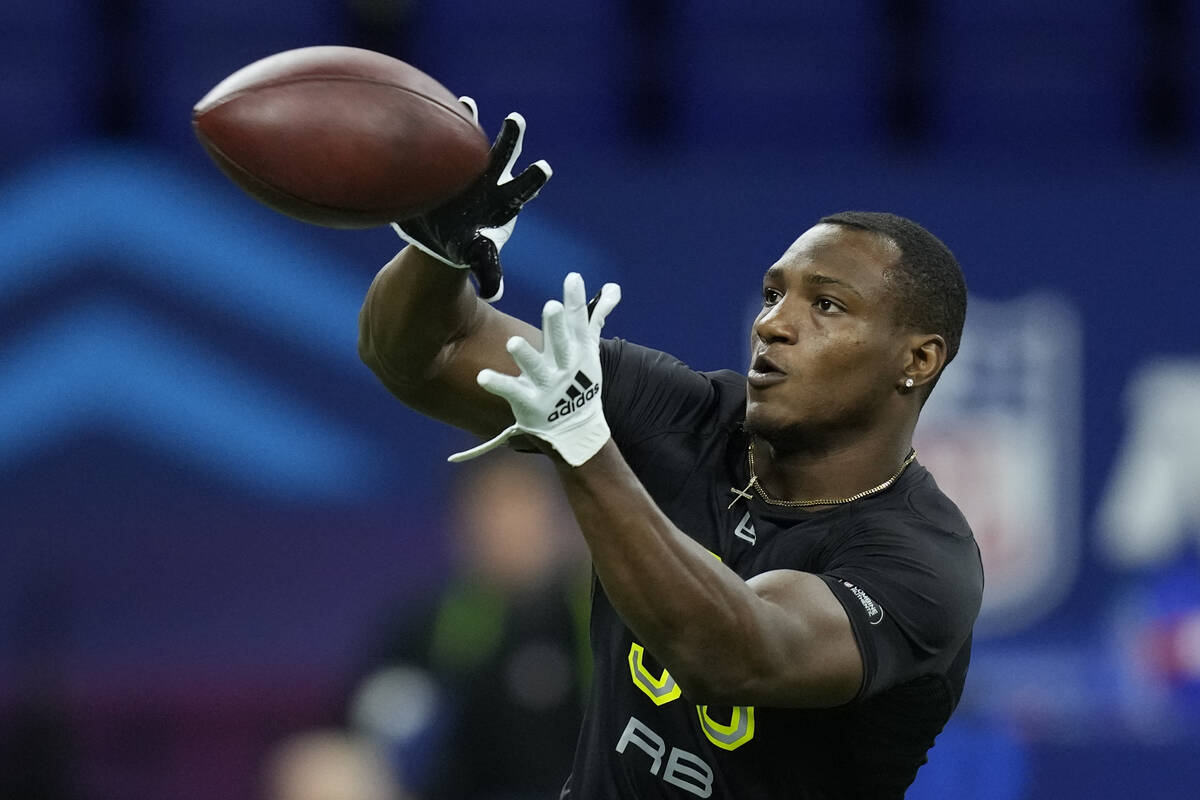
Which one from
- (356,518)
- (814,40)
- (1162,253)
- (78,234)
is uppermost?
(814,40)

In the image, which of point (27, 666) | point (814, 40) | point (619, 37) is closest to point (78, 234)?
point (27, 666)

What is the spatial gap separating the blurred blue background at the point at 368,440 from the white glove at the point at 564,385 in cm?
296

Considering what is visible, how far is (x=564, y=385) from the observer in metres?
2.35

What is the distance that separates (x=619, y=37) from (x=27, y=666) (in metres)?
3.11

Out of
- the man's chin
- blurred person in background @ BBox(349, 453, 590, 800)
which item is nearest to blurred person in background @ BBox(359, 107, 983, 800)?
the man's chin

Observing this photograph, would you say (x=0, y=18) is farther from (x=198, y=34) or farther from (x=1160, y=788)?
(x=1160, y=788)

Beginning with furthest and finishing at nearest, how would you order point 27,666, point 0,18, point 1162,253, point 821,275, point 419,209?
1. point 0,18
2. point 1162,253
3. point 27,666
4. point 821,275
5. point 419,209

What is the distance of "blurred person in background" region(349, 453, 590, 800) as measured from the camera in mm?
5023

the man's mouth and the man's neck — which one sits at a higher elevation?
the man's mouth

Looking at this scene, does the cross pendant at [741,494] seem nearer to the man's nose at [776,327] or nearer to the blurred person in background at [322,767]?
the man's nose at [776,327]

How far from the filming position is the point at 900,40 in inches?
246

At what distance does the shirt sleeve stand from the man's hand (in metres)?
0.76

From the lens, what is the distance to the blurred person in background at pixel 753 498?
7.80ft

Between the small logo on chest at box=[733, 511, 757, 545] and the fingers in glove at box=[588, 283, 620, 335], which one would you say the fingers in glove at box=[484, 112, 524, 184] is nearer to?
the fingers in glove at box=[588, 283, 620, 335]
